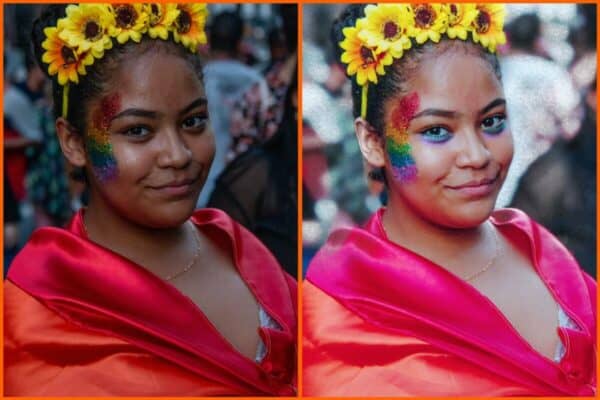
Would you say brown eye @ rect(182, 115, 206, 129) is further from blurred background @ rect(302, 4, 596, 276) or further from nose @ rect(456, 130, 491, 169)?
nose @ rect(456, 130, 491, 169)

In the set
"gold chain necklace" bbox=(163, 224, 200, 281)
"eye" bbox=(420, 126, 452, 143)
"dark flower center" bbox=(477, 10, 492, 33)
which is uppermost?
"dark flower center" bbox=(477, 10, 492, 33)

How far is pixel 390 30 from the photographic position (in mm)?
3916

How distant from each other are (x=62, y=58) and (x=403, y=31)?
1.22 m

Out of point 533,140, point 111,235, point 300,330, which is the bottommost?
point 300,330

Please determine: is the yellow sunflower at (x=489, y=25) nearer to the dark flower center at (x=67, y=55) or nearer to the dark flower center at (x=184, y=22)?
the dark flower center at (x=184, y=22)

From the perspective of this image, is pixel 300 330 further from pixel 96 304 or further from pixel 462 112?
pixel 462 112

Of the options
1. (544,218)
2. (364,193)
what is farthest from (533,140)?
(364,193)

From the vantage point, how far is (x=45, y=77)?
3.88 metres

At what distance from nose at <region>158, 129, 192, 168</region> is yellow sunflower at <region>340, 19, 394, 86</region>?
0.67 m

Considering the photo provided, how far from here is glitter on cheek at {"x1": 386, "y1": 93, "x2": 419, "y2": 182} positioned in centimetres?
389

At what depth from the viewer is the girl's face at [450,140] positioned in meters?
3.88

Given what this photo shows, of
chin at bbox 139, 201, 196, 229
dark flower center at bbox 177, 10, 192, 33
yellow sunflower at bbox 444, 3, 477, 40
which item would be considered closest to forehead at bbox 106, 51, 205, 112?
dark flower center at bbox 177, 10, 192, 33

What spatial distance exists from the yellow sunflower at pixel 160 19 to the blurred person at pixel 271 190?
51 cm

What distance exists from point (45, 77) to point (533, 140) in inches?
70.7
